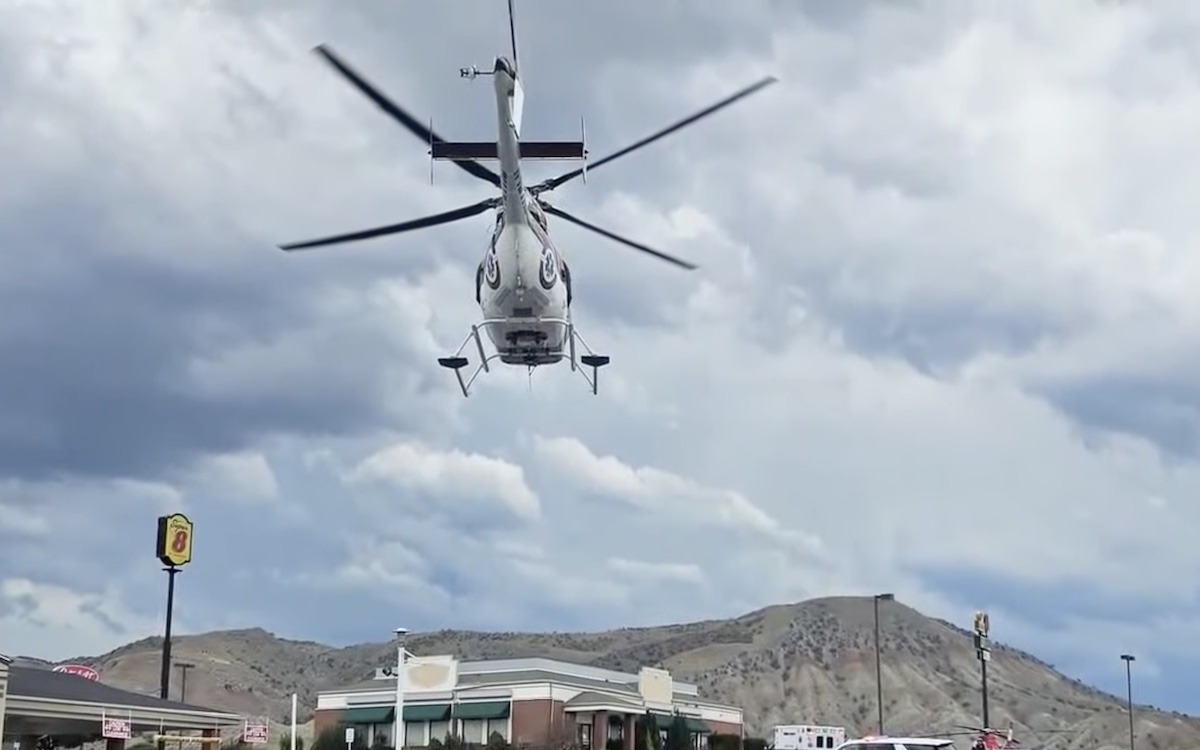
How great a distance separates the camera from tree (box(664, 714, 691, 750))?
272 feet

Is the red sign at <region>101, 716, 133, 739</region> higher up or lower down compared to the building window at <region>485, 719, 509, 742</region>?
lower down

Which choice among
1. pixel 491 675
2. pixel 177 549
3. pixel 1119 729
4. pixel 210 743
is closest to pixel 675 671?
pixel 1119 729

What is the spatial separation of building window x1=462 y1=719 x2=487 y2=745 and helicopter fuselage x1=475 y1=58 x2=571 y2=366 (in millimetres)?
44580

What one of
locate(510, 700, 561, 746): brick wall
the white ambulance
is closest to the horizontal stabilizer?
the white ambulance

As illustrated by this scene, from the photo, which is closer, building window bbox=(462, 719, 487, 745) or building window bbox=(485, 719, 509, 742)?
building window bbox=(485, 719, 509, 742)

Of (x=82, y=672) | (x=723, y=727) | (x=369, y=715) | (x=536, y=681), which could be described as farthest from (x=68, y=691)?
(x=723, y=727)

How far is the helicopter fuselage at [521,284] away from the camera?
34.7 metres

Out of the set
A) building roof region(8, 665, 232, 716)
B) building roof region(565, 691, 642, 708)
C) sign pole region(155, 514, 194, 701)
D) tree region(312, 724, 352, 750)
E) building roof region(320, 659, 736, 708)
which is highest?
sign pole region(155, 514, 194, 701)

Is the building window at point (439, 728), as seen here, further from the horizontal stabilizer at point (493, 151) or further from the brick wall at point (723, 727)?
the horizontal stabilizer at point (493, 151)

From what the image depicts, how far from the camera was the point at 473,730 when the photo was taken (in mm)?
78875

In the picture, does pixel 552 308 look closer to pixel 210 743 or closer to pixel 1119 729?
pixel 210 743

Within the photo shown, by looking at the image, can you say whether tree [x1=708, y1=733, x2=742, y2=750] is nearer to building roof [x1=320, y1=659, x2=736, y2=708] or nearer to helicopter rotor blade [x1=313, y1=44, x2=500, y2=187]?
building roof [x1=320, y1=659, x2=736, y2=708]

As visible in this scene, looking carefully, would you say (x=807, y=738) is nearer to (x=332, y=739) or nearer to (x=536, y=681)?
(x=536, y=681)

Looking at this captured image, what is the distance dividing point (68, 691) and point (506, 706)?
4117 cm
